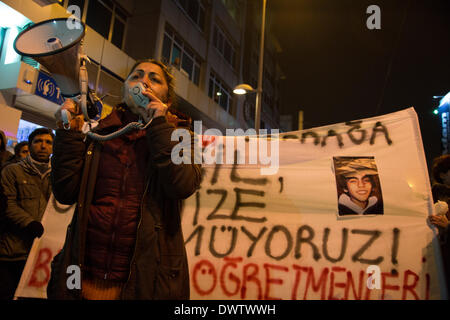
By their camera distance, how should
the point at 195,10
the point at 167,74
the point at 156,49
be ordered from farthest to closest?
the point at 195,10
the point at 156,49
the point at 167,74

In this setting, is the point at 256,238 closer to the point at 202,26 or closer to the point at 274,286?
the point at 274,286

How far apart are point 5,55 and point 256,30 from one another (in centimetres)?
2199

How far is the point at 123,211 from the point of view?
1528mm

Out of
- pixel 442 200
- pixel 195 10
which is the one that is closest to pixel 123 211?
pixel 442 200

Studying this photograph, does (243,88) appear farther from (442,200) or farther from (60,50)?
(60,50)

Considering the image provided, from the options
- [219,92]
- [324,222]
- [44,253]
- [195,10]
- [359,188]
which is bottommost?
[44,253]

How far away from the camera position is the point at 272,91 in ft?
117

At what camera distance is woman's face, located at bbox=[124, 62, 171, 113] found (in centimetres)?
178

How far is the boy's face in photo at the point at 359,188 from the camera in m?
2.47

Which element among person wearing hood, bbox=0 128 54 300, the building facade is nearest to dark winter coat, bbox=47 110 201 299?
the building facade

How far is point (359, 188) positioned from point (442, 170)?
1294 mm

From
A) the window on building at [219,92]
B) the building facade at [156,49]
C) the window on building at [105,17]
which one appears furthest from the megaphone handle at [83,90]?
the window on building at [219,92]

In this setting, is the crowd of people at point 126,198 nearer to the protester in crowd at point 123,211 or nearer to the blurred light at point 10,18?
the protester in crowd at point 123,211

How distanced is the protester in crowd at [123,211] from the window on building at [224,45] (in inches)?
782
